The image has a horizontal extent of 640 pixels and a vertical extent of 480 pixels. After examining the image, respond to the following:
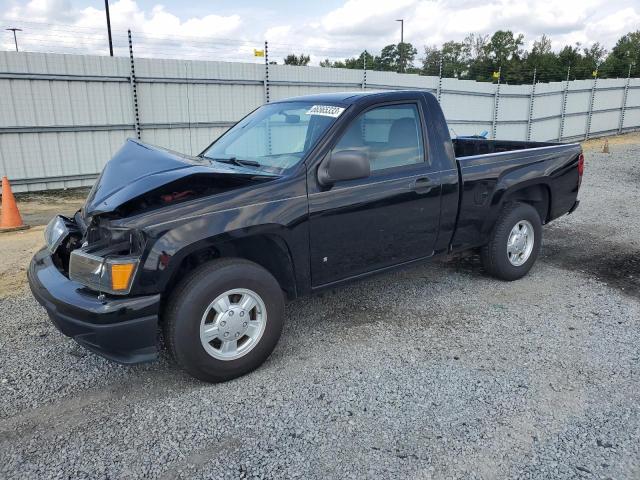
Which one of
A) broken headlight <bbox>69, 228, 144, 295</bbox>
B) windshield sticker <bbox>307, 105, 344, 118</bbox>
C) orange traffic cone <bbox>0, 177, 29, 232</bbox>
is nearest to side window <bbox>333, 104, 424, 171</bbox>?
windshield sticker <bbox>307, 105, 344, 118</bbox>

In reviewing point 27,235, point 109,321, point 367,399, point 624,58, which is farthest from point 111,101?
point 624,58

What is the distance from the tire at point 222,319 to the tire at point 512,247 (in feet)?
8.17

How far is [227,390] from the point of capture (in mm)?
3160

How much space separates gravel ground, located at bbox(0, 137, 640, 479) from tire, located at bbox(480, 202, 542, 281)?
36cm

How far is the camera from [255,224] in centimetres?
316

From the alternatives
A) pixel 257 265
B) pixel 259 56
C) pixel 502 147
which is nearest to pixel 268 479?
pixel 257 265

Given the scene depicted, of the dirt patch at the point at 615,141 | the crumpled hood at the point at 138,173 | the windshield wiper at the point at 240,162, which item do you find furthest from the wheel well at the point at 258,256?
the dirt patch at the point at 615,141

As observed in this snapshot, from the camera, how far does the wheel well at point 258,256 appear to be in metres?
3.17

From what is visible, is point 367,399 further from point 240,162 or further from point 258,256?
point 240,162

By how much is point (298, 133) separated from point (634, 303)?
3.40 m

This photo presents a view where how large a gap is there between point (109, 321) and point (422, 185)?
2.50m

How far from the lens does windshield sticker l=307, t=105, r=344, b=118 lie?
3.72 meters

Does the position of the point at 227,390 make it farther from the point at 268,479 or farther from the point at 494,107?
the point at 494,107

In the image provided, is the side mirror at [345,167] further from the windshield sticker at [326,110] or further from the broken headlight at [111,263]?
the broken headlight at [111,263]
